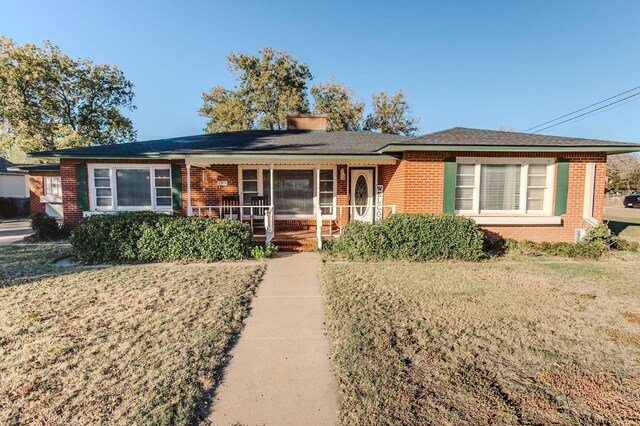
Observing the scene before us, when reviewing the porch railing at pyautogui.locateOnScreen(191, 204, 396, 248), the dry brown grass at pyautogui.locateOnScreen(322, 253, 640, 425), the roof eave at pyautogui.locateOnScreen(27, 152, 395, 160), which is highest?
the roof eave at pyautogui.locateOnScreen(27, 152, 395, 160)

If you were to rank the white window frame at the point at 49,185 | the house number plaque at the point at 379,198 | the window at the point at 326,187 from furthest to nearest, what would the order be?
the white window frame at the point at 49,185, the window at the point at 326,187, the house number plaque at the point at 379,198

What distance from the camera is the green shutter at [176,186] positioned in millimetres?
9789

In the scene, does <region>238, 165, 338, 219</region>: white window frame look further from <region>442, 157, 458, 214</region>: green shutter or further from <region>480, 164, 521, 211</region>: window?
<region>480, 164, 521, 211</region>: window

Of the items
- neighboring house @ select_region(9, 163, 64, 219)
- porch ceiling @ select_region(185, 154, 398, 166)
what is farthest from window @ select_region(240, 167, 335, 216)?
neighboring house @ select_region(9, 163, 64, 219)

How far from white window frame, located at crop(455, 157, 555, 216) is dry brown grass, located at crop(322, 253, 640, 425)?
2959 millimetres

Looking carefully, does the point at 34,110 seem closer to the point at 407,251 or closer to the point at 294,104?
the point at 294,104

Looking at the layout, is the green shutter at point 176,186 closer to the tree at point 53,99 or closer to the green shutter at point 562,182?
the green shutter at point 562,182

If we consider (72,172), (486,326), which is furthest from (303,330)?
(72,172)

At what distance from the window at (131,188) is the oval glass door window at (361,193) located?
6130 mm

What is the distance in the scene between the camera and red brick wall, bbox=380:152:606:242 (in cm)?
845

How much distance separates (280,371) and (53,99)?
86.9 feet

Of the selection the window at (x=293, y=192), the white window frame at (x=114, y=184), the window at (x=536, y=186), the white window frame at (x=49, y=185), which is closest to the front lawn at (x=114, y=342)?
the white window frame at (x=114, y=184)

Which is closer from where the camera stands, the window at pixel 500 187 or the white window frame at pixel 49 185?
the window at pixel 500 187

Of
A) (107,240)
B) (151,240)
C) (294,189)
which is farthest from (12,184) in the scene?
(294,189)
